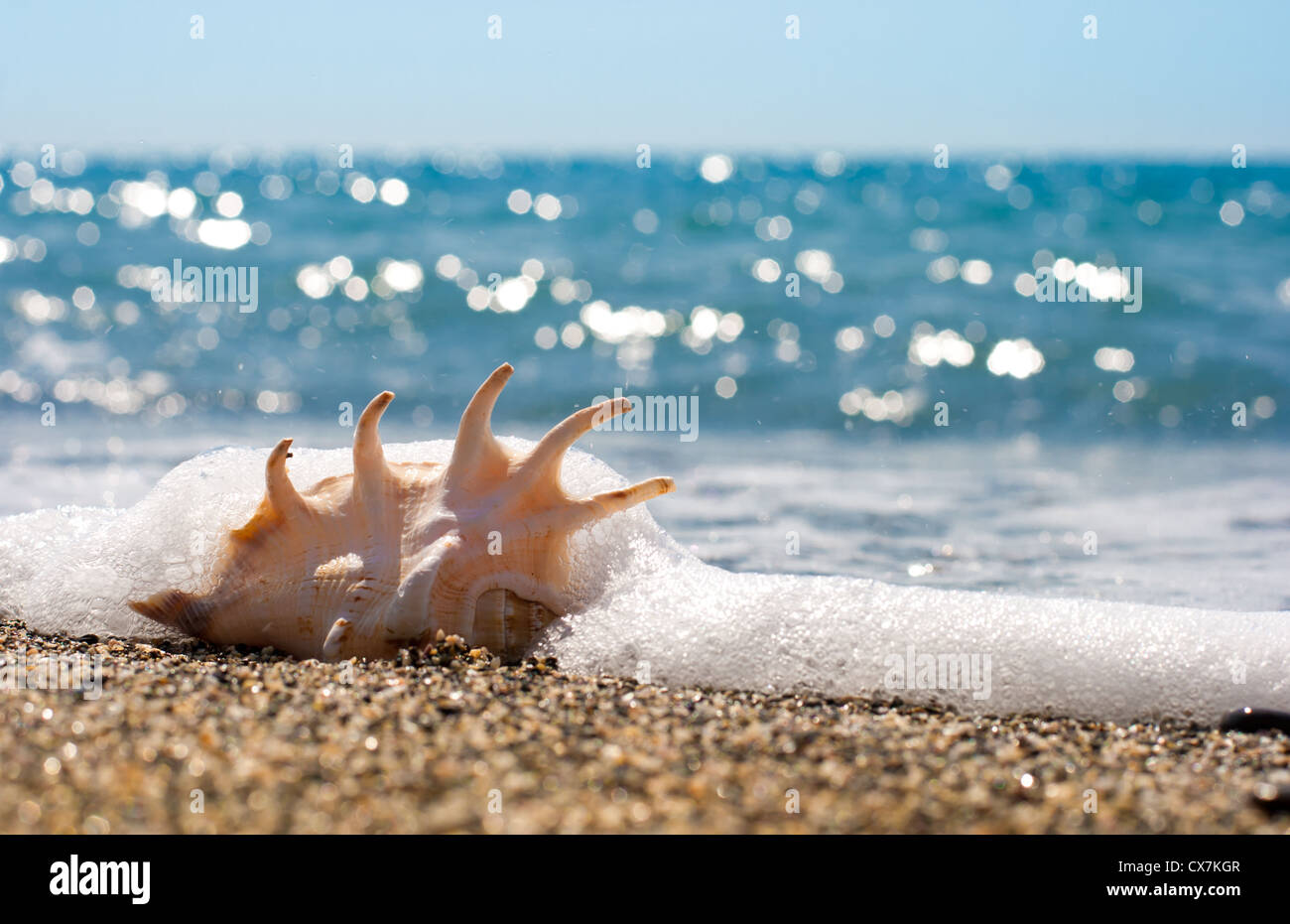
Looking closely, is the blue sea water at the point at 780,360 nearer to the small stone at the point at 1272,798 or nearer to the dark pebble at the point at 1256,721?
the dark pebble at the point at 1256,721

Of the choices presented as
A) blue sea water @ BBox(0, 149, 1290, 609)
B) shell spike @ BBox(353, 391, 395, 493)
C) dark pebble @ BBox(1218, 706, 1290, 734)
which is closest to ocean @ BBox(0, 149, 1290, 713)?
blue sea water @ BBox(0, 149, 1290, 609)

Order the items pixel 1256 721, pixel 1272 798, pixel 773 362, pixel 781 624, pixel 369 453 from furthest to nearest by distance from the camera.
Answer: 1. pixel 773 362
2. pixel 369 453
3. pixel 781 624
4. pixel 1256 721
5. pixel 1272 798

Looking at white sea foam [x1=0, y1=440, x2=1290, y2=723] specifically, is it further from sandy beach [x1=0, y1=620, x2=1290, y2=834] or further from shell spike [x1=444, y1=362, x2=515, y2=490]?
shell spike [x1=444, y1=362, x2=515, y2=490]

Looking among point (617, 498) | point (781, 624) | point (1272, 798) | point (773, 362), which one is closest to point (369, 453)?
point (617, 498)

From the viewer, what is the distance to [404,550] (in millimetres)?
3273

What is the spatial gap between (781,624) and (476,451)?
3.17 ft

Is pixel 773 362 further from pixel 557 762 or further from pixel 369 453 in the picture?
pixel 557 762

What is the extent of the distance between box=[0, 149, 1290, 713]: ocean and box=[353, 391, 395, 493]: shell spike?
764mm

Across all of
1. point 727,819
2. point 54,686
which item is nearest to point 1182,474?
point 727,819

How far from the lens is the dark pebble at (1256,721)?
283cm

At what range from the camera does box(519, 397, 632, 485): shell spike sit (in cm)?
336

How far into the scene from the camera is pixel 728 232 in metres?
17.2
